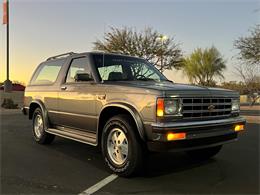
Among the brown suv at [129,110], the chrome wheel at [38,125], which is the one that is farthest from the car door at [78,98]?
the chrome wheel at [38,125]

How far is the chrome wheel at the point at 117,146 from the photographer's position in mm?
5434

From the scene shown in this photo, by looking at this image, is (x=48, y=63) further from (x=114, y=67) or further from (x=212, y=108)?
(x=212, y=108)

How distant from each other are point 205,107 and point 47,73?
4.01 m

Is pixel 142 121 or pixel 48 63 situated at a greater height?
pixel 48 63

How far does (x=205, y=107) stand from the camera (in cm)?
539

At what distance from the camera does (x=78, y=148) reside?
7547 millimetres

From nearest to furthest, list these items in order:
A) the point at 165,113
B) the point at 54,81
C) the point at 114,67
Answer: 1. the point at 165,113
2. the point at 114,67
3. the point at 54,81

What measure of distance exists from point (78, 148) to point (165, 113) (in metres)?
3.11

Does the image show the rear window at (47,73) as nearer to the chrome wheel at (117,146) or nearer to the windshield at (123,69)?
the windshield at (123,69)

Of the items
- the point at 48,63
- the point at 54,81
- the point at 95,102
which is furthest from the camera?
the point at 48,63

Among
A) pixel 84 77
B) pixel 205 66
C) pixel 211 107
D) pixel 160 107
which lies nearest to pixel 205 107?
pixel 211 107

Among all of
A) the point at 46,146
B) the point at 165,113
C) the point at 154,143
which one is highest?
the point at 165,113

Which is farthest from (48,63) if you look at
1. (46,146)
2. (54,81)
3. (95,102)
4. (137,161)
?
(137,161)

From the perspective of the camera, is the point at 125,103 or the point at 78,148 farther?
the point at 78,148
